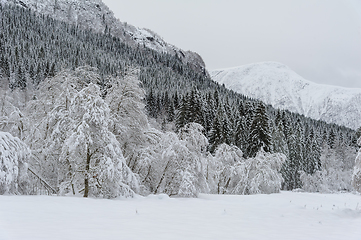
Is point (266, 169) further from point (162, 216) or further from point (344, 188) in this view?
point (344, 188)

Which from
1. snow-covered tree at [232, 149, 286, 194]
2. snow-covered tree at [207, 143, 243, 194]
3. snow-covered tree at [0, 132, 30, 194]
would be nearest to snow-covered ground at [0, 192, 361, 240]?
snow-covered tree at [0, 132, 30, 194]

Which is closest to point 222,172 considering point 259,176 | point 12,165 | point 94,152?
point 259,176

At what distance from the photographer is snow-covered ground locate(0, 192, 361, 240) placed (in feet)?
15.6

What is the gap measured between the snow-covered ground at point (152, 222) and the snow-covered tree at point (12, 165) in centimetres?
114

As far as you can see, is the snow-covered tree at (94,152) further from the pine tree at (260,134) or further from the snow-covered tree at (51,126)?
the pine tree at (260,134)

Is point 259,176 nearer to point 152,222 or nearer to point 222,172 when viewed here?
point 222,172

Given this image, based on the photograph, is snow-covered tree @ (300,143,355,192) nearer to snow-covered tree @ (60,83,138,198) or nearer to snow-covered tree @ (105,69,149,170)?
snow-covered tree @ (105,69,149,170)

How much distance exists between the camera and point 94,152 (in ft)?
32.4

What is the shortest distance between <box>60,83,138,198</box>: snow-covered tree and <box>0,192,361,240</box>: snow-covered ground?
5.06ft

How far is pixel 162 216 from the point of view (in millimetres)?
6824

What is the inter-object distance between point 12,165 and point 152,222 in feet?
17.0

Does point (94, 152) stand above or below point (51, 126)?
below

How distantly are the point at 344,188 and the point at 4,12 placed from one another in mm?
179150

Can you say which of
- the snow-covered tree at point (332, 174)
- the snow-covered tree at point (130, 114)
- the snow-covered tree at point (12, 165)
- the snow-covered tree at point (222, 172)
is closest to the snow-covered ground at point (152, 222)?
the snow-covered tree at point (12, 165)
